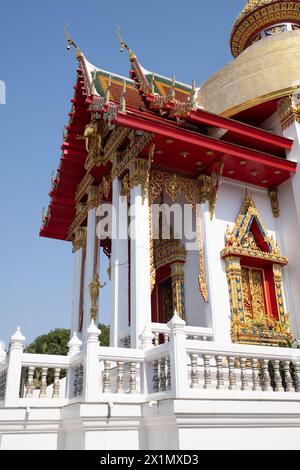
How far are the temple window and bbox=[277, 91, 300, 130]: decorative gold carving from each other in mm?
1879

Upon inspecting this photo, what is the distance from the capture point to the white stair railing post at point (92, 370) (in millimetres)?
4969

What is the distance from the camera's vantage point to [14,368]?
210 inches

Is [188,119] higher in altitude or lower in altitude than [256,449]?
higher

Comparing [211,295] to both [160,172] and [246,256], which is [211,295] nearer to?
[246,256]

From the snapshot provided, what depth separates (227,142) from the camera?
862 cm

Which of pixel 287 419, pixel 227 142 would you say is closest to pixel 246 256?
pixel 227 142

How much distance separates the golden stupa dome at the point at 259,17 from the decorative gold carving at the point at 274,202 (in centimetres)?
829

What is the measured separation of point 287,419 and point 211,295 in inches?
133

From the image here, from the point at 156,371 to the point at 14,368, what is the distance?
1.66 m

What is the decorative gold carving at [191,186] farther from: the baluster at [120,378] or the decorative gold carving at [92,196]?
the baluster at [120,378]

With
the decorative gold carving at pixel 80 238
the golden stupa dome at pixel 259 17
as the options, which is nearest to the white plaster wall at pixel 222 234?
the decorative gold carving at pixel 80 238

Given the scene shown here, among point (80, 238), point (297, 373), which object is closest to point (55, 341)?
point (80, 238)

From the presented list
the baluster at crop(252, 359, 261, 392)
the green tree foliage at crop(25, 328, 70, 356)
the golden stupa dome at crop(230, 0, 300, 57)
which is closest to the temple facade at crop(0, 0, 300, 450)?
the baluster at crop(252, 359, 261, 392)

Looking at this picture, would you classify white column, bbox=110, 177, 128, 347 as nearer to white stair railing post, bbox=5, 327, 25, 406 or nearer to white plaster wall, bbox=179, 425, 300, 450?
white stair railing post, bbox=5, 327, 25, 406
